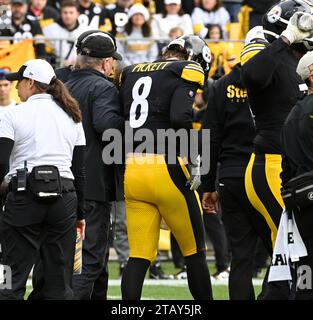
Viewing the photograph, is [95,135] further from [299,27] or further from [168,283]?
[168,283]

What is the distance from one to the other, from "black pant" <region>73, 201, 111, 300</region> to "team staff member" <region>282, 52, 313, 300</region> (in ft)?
6.83

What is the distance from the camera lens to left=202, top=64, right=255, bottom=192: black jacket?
8.44 meters

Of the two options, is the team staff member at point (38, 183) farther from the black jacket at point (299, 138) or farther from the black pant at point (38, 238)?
the black jacket at point (299, 138)

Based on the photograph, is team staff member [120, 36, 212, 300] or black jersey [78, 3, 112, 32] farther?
black jersey [78, 3, 112, 32]

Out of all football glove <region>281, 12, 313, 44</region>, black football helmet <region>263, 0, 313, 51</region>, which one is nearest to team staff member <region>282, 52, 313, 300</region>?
football glove <region>281, 12, 313, 44</region>

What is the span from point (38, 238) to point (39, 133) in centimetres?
70

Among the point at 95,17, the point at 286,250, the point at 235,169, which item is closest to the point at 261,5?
the point at 95,17

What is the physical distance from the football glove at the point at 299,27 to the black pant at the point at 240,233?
140 cm

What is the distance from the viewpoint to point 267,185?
7621mm

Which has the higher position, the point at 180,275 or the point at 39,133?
the point at 39,133

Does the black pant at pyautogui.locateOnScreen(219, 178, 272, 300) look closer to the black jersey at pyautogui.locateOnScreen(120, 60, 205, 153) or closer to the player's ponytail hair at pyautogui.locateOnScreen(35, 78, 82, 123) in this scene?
the black jersey at pyautogui.locateOnScreen(120, 60, 205, 153)
